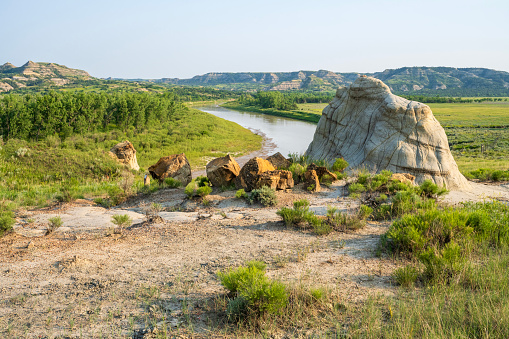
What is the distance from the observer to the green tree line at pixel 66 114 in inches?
1532

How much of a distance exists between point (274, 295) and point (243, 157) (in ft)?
134

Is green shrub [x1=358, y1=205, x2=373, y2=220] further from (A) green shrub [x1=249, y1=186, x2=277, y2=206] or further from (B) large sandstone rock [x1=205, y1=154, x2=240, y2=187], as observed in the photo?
(B) large sandstone rock [x1=205, y1=154, x2=240, y2=187]

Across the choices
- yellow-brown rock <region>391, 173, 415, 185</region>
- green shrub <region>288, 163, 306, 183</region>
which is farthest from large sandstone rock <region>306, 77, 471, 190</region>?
green shrub <region>288, 163, 306, 183</region>

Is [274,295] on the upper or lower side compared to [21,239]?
upper

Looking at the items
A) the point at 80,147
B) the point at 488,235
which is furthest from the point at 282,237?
the point at 80,147

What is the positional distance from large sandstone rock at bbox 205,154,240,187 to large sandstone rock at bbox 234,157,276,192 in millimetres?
557

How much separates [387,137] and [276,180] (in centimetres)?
638

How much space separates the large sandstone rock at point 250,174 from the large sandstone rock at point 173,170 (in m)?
4.02

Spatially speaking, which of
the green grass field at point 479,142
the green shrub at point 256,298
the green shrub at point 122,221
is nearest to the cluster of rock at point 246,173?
the green shrub at point 122,221

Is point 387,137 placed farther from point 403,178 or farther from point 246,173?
point 246,173

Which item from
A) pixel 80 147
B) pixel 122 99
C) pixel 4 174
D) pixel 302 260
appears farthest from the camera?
pixel 122 99

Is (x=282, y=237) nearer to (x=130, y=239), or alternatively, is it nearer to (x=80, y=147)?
(x=130, y=239)

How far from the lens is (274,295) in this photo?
467 cm

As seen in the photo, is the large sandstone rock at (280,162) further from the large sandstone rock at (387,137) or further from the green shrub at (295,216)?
the green shrub at (295,216)
